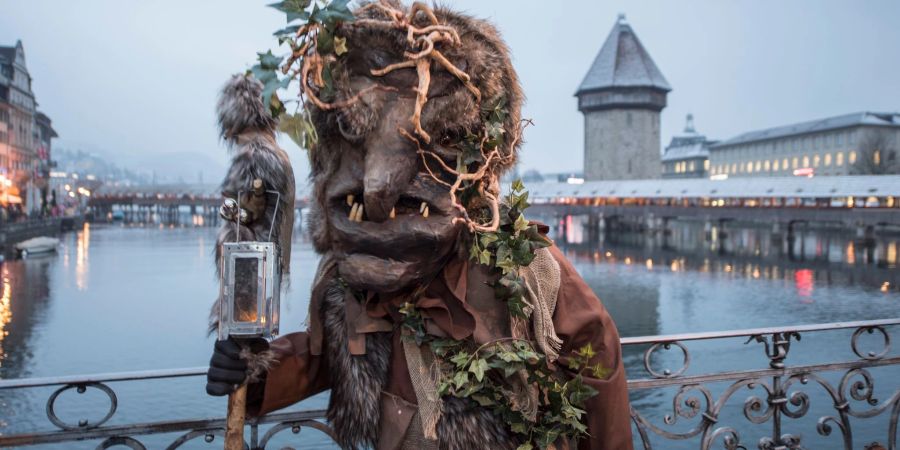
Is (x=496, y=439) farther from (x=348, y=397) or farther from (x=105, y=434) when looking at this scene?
(x=105, y=434)

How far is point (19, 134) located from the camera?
45188mm

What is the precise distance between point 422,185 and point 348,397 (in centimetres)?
70

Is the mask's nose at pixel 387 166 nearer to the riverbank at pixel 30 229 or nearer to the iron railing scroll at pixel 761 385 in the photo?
the iron railing scroll at pixel 761 385

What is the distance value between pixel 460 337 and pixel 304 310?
15.9m

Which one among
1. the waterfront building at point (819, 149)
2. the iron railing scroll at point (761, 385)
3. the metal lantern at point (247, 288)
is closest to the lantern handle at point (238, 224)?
the metal lantern at point (247, 288)

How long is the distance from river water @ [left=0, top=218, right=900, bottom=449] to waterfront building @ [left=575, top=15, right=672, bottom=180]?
60.0 feet

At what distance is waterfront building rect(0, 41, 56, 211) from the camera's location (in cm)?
4156

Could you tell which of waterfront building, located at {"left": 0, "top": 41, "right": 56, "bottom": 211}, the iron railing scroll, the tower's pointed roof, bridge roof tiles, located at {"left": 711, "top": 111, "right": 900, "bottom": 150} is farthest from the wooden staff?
bridge roof tiles, located at {"left": 711, "top": 111, "right": 900, "bottom": 150}

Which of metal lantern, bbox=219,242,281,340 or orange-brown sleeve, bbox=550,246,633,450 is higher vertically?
metal lantern, bbox=219,242,281,340

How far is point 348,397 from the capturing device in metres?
1.95

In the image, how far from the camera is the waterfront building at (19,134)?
4156 cm

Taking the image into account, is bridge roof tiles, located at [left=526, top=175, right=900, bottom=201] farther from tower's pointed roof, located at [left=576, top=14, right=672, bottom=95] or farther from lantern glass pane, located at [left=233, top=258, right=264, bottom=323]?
lantern glass pane, located at [left=233, top=258, right=264, bottom=323]

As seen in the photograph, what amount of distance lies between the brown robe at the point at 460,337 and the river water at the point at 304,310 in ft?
1.00

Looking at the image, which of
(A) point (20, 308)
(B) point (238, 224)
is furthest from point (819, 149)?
(B) point (238, 224)
